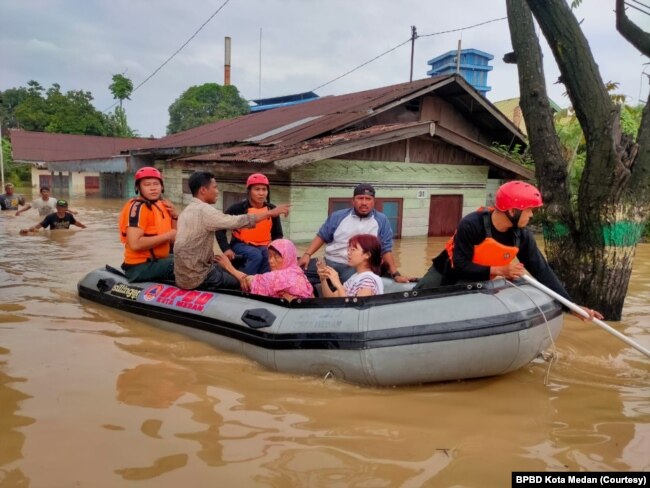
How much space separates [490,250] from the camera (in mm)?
3631

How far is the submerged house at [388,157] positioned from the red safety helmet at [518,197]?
5.82m

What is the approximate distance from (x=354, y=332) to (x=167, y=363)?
1591mm

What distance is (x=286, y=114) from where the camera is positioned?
16188mm

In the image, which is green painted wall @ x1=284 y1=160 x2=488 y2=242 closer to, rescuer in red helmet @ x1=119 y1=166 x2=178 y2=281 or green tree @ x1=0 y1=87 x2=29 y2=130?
rescuer in red helmet @ x1=119 y1=166 x2=178 y2=281

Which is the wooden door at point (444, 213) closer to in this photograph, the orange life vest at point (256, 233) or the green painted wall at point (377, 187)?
the green painted wall at point (377, 187)

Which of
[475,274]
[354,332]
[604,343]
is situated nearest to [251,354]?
[354,332]

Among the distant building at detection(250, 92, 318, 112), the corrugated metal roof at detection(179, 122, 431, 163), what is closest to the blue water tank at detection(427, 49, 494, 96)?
the distant building at detection(250, 92, 318, 112)

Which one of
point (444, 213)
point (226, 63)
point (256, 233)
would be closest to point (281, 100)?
point (226, 63)

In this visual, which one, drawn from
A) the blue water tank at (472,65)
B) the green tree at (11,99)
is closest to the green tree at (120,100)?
the green tree at (11,99)

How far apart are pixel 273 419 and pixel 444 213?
419 inches

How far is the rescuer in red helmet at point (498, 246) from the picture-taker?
3.47 metres

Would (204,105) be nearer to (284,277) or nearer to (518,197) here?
(284,277)

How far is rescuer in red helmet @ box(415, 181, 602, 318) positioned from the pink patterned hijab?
4.14 ft

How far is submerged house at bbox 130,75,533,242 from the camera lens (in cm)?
1023
